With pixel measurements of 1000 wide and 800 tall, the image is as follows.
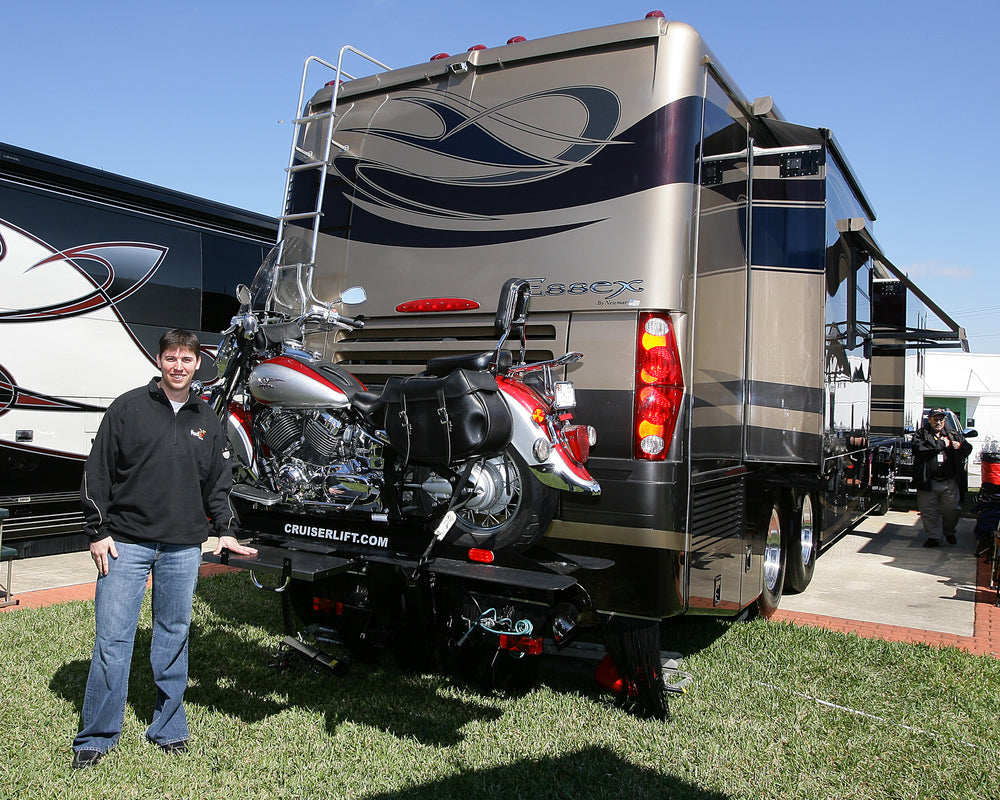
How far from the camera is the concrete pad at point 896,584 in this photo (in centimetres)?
636

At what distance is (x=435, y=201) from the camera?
4422 mm

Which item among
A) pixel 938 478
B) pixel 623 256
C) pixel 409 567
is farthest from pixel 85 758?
pixel 938 478

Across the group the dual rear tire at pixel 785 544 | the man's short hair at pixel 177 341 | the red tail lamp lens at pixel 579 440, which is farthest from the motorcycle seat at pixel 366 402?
the dual rear tire at pixel 785 544

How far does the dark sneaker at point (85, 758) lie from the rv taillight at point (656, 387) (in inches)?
100

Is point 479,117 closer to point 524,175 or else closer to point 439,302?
Answer: point 524,175

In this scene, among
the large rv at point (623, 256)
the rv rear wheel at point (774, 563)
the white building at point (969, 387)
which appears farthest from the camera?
the white building at point (969, 387)

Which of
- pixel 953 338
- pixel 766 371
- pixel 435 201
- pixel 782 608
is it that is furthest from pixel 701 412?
pixel 953 338

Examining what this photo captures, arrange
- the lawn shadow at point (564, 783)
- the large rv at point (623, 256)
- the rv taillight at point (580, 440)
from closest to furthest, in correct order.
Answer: the lawn shadow at point (564, 783), the rv taillight at point (580, 440), the large rv at point (623, 256)

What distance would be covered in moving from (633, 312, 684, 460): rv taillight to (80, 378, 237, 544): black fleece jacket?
6.32 feet

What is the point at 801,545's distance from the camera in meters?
6.38

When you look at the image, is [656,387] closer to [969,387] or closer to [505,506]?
[505,506]

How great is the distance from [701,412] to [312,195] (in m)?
2.60

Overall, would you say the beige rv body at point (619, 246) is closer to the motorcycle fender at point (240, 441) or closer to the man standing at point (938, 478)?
the motorcycle fender at point (240, 441)

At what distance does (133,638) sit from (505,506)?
163 cm
